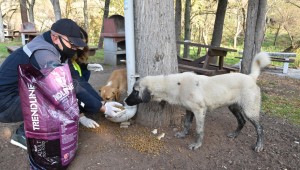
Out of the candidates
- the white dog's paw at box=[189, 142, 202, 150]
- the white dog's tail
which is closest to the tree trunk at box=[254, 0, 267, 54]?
the white dog's tail

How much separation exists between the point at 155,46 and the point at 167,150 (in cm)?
136

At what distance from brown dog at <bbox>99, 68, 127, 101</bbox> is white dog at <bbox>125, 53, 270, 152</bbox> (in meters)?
1.23

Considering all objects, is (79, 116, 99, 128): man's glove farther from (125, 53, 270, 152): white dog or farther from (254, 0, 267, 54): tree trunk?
(254, 0, 267, 54): tree trunk

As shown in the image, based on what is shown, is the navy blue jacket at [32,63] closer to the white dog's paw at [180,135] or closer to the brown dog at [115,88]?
the white dog's paw at [180,135]

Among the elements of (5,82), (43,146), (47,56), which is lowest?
(43,146)

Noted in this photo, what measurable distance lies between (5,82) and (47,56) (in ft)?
2.33

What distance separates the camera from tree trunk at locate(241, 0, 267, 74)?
22.0 feet

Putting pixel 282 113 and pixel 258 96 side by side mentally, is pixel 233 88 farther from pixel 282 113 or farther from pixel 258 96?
pixel 282 113

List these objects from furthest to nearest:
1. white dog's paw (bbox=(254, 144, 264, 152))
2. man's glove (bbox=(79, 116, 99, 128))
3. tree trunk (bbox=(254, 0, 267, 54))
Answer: tree trunk (bbox=(254, 0, 267, 54)), man's glove (bbox=(79, 116, 99, 128)), white dog's paw (bbox=(254, 144, 264, 152))

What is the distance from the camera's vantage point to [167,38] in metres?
3.80

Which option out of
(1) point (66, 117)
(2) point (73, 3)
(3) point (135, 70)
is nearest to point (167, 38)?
(3) point (135, 70)

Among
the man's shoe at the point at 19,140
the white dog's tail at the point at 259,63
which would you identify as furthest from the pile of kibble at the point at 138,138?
the white dog's tail at the point at 259,63

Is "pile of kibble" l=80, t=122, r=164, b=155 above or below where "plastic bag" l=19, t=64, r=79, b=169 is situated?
below

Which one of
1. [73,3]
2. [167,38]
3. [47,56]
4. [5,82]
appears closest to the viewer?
[47,56]
